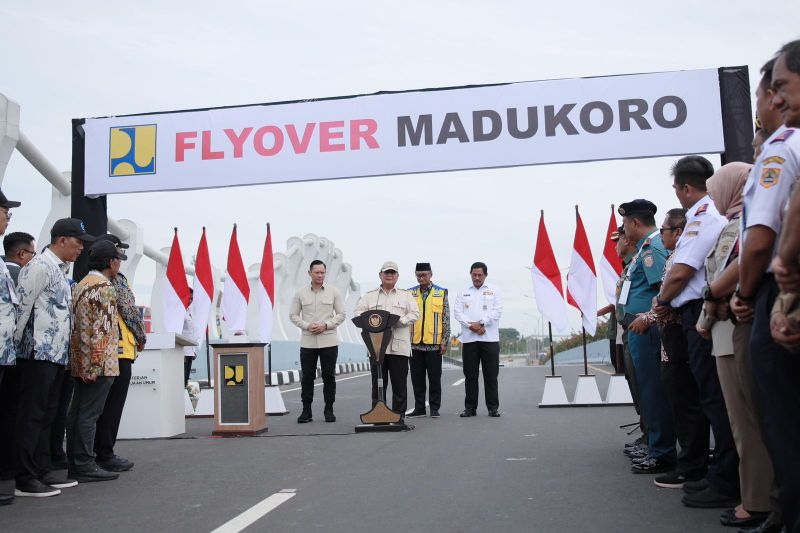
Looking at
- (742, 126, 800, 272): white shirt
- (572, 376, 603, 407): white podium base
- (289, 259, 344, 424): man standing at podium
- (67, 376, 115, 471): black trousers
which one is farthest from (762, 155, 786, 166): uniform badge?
(572, 376, 603, 407): white podium base

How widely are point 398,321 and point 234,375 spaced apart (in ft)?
6.87

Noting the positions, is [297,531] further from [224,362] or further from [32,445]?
[224,362]

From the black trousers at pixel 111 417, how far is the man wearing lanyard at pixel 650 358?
171 inches

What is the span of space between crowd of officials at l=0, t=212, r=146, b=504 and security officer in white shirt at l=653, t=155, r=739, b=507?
14.1 feet

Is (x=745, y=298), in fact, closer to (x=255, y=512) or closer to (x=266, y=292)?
(x=255, y=512)

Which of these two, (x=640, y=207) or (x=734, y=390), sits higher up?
(x=640, y=207)

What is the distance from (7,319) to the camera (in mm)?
5430

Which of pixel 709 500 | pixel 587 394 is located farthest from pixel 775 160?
pixel 587 394

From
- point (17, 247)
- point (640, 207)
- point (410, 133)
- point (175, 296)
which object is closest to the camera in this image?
point (640, 207)

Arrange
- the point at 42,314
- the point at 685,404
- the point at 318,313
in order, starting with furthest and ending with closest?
the point at 318,313
the point at 42,314
the point at 685,404

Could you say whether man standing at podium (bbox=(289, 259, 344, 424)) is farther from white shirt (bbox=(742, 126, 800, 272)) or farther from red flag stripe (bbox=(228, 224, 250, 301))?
white shirt (bbox=(742, 126, 800, 272))

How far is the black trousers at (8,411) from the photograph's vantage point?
5.82 meters

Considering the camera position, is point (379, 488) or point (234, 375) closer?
point (379, 488)

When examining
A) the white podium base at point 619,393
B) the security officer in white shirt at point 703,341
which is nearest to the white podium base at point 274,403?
the white podium base at point 619,393
